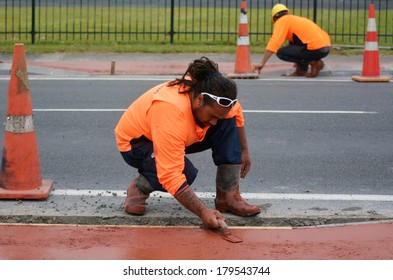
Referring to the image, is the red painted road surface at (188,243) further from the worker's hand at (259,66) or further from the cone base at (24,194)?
the worker's hand at (259,66)

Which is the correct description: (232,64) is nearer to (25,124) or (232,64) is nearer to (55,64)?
(55,64)

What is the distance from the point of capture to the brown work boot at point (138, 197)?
6.62m

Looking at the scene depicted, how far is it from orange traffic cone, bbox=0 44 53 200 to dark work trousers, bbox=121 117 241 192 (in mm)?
790

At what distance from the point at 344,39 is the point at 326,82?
450 cm

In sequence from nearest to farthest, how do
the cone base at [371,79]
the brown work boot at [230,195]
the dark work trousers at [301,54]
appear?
1. the brown work boot at [230,195]
2. the cone base at [371,79]
3. the dark work trousers at [301,54]

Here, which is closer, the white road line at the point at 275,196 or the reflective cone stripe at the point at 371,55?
the white road line at the point at 275,196

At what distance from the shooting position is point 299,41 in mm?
14023

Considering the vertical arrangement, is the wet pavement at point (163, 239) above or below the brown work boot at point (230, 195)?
below

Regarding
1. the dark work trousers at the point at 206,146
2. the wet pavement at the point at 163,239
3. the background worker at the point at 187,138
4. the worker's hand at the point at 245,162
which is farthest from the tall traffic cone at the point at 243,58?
the dark work trousers at the point at 206,146

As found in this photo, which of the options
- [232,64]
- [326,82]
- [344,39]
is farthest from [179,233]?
[344,39]

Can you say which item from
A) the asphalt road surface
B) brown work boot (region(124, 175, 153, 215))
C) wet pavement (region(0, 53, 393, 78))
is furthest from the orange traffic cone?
wet pavement (region(0, 53, 393, 78))

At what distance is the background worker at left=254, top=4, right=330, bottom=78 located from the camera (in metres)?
13.8

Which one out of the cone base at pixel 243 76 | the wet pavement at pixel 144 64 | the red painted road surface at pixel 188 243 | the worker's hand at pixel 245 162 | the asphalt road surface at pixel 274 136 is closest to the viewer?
the red painted road surface at pixel 188 243

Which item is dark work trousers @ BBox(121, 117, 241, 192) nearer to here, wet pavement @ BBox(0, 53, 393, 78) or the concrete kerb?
the concrete kerb
